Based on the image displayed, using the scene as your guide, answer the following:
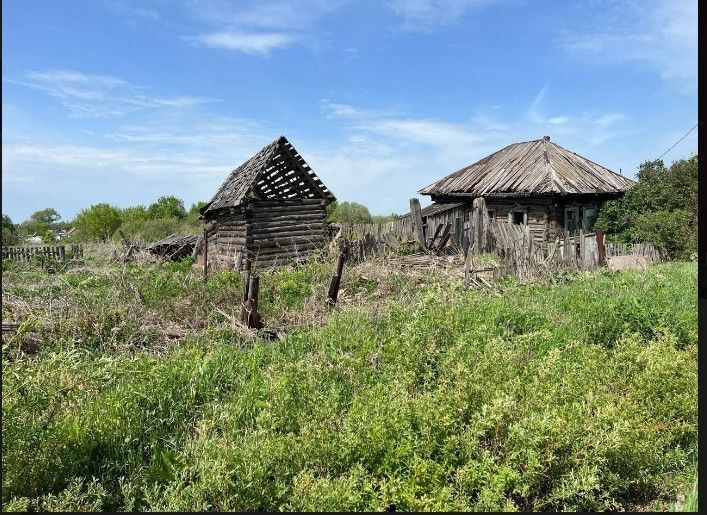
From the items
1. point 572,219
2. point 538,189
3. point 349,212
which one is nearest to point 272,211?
point 538,189

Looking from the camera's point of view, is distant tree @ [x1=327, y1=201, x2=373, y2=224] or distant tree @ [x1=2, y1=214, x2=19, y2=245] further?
distant tree @ [x1=327, y1=201, x2=373, y2=224]

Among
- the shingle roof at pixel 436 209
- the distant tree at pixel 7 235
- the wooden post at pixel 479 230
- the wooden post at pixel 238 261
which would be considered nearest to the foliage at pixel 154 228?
the distant tree at pixel 7 235

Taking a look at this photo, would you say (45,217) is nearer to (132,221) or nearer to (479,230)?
(132,221)

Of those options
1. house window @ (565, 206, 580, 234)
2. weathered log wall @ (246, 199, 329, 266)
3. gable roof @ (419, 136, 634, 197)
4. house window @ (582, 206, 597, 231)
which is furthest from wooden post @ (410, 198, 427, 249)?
house window @ (582, 206, 597, 231)

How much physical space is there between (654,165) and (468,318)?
17.4 metres

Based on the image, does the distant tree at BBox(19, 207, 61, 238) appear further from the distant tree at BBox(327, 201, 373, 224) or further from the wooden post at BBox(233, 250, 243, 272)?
the wooden post at BBox(233, 250, 243, 272)

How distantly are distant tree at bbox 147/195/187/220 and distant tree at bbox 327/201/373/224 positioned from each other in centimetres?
1633

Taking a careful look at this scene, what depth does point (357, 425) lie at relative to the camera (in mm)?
3689

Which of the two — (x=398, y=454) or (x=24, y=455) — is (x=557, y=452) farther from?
(x=24, y=455)

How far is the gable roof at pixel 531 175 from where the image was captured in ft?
65.7

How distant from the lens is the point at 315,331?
6.93m

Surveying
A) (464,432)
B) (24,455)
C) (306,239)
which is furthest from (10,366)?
(306,239)

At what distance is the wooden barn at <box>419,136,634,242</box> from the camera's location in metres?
20.0

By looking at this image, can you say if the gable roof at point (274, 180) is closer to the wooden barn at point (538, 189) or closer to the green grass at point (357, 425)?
the wooden barn at point (538, 189)
